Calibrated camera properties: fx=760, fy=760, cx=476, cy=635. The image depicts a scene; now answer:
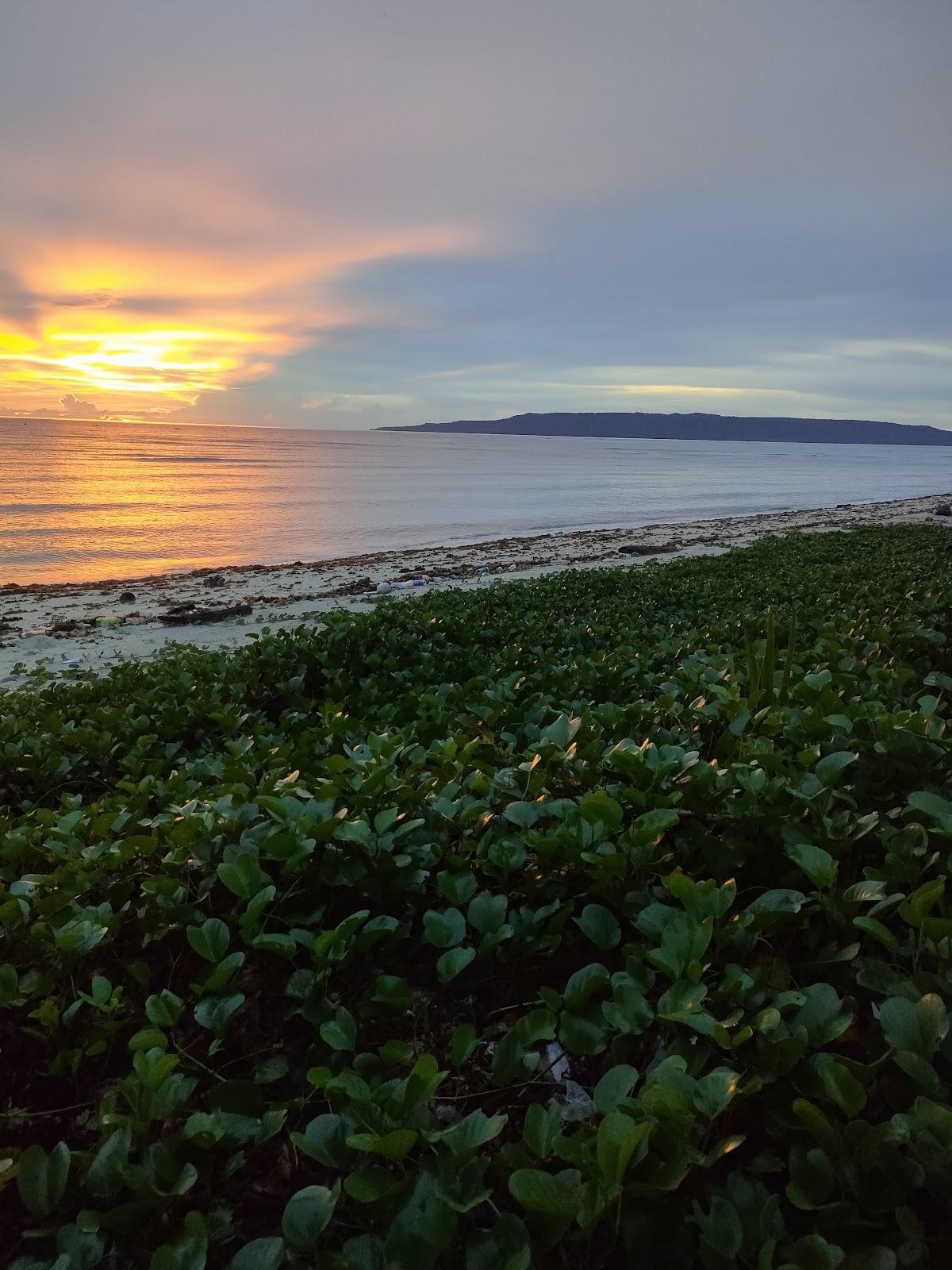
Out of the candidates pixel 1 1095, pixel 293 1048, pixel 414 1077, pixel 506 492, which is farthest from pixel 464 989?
pixel 506 492

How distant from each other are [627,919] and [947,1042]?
756 mm

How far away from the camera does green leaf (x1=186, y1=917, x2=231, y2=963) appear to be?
1733 mm

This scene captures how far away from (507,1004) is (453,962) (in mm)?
248

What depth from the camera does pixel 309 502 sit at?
38.0m

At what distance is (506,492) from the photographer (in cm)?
4591

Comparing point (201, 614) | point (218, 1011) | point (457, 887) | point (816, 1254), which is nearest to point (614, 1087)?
point (816, 1254)

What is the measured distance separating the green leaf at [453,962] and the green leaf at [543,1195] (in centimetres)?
57

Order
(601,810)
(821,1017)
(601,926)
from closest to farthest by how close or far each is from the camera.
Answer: (821,1017) → (601,926) → (601,810)

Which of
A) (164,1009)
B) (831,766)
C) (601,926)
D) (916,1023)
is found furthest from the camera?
(831,766)

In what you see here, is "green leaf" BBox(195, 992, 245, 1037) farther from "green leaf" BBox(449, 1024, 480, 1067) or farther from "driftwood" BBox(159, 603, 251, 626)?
"driftwood" BBox(159, 603, 251, 626)

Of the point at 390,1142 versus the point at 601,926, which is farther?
the point at 601,926

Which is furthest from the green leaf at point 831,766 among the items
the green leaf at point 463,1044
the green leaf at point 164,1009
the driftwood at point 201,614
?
the driftwood at point 201,614

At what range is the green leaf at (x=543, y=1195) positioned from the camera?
1074 mm

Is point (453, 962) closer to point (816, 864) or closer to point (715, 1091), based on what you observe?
point (715, 1091)
